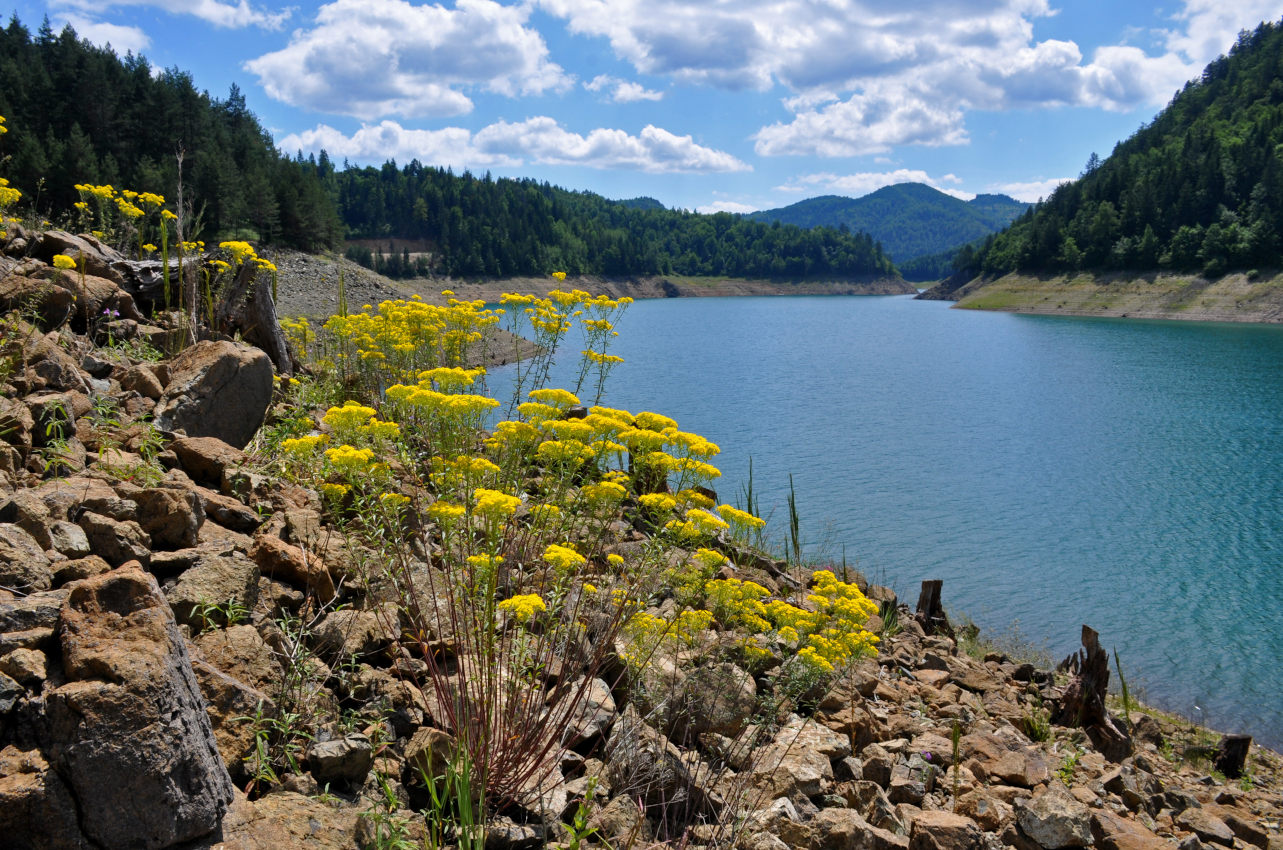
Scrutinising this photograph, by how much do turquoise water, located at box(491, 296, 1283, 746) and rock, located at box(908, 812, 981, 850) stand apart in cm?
922

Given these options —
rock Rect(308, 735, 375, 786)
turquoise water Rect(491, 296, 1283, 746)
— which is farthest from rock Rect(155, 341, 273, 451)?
turquoise water Rect(491, 296, 1283, 746)

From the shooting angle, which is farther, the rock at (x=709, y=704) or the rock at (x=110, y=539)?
the rock at (x=709, y=704)

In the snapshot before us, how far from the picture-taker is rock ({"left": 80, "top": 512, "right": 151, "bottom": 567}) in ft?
13.7

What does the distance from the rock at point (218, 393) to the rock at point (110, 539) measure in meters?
2.68

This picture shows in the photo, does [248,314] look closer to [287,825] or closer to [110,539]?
[110,539]

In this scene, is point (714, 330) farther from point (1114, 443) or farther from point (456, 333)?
point (456, 333)

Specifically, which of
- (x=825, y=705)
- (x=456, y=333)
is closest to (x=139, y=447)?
(x=456, y=333)

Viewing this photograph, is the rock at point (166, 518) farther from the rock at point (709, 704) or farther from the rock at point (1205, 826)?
the rock at point (1205, 826)

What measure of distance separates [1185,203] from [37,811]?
144 meters

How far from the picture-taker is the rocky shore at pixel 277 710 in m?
2.89

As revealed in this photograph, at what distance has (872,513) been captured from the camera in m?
19.7

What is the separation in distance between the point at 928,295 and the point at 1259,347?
108010mm

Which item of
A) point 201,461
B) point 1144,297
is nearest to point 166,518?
point 201,461

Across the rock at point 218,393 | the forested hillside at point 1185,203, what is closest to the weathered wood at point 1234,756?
the rock at point 218,393
